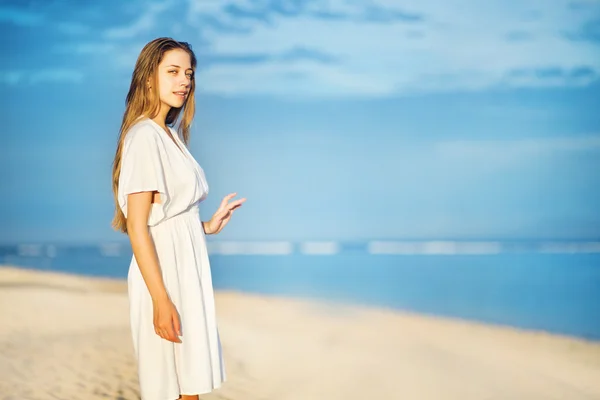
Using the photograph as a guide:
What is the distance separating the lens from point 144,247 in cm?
180

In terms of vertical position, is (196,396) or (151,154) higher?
(151,154)

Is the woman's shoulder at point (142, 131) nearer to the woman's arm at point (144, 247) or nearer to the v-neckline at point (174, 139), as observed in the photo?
the v-neckline at point (174, 139)

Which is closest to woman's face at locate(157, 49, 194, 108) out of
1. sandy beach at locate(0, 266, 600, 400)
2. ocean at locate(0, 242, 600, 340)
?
sandy beach at locate(0, 266, 600, 400)

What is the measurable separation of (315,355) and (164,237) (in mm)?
2443

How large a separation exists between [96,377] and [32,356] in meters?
0.57

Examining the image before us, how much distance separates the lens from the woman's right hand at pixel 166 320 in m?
1.81

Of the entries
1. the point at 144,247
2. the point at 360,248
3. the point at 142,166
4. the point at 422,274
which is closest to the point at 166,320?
the point at 144,247

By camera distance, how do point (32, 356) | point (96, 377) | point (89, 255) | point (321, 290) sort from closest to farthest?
point (96, 377) → point (32, 356) → point (321, 290) → point (89, 255)

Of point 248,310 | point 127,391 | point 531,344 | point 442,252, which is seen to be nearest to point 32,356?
point 127,391

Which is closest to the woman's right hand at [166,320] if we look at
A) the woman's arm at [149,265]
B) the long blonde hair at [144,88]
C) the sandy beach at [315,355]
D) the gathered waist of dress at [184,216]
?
the woman's arm at [149,265]

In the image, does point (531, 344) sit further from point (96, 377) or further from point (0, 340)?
point (0, 340)

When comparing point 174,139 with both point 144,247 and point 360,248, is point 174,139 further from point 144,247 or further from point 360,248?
point 360,248

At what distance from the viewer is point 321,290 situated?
7.22m

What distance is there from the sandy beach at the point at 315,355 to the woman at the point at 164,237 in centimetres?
141
